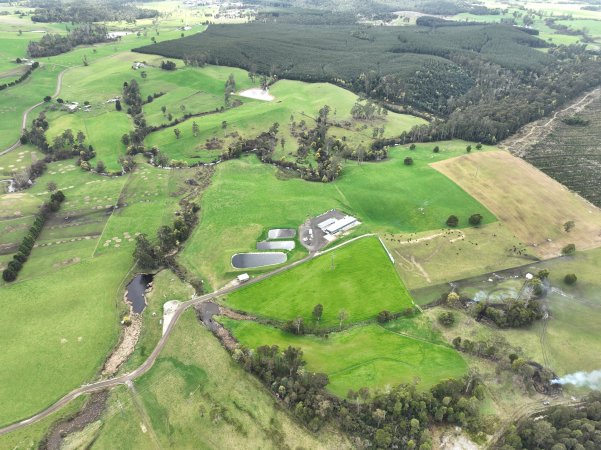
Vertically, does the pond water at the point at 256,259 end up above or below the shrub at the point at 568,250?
below

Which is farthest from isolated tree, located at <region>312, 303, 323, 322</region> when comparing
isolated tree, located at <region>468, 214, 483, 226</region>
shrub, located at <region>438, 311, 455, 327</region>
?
isolated tree, located at <region>468, 214, 483, 226</region>

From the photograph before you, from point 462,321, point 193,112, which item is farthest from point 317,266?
point 193,112

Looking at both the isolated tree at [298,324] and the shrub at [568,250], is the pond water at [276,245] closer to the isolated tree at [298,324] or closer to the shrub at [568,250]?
the isolated tree at [298,324]

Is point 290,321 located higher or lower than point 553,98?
lower

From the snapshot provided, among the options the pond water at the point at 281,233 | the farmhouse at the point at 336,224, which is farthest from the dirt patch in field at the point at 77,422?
the farmhouse at the point at 336,224

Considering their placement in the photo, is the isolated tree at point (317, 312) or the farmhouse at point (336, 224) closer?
the isolated tree at point (317, 312)

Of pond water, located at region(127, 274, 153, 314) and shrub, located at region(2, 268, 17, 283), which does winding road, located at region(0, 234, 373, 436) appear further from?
shrub, located at region(2, 268, 17, 283)

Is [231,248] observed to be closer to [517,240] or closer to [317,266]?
[317,266]

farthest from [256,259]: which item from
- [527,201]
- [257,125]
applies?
[257,125]
